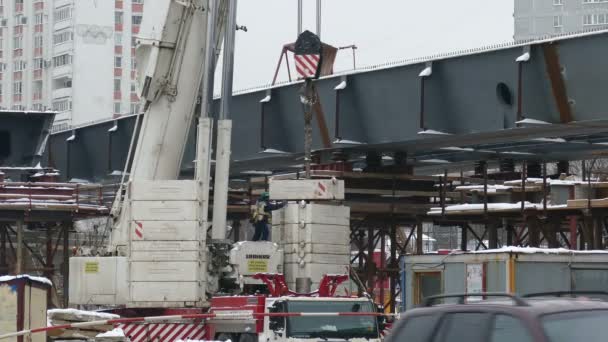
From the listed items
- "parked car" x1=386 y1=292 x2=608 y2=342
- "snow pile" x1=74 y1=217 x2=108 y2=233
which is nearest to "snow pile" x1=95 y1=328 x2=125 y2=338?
"snow pile" x1=74 y1=217 x2=108 y2=233

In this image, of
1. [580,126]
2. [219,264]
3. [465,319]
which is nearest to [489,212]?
[580,126]

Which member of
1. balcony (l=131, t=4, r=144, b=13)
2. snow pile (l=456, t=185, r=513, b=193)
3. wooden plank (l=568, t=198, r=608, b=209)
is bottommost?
wooden plank (l=568, t=198, r=608, b=209)

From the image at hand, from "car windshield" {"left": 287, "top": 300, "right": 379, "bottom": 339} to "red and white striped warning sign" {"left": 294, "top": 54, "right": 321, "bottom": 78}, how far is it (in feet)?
37.4

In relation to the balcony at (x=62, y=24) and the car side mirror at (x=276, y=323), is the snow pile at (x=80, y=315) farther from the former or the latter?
the balcony at (x=62, y=24)

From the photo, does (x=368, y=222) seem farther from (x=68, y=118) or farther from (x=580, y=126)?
(x=68, y=118)

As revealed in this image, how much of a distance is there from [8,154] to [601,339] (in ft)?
145

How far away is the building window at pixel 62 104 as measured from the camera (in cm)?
15925

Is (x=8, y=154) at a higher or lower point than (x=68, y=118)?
lower

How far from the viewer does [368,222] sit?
47.3 m

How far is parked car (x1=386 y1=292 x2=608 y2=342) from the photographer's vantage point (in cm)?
1116

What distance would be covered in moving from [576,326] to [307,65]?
24206mm

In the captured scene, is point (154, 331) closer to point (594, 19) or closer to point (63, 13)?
point (63, 13)

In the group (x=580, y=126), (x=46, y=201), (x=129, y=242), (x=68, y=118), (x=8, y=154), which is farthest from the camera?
(x=68, y=118)

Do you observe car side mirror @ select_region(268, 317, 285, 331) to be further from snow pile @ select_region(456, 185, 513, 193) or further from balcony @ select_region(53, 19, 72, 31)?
balcony @ select_region(53, 19, 72, 31)
